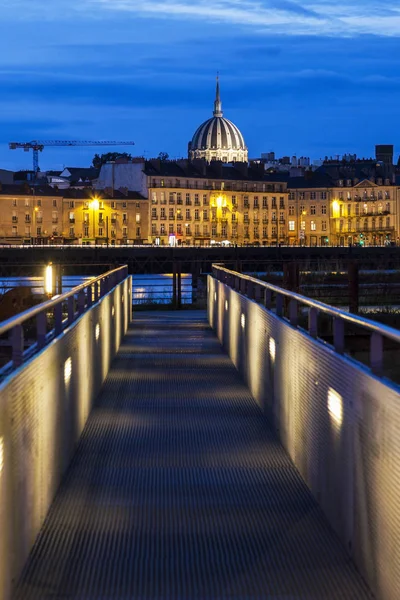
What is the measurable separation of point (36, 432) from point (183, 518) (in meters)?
1.21

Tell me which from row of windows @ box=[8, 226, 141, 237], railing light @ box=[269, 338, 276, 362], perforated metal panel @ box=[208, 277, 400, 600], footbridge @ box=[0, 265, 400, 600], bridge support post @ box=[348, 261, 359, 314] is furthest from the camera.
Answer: row of windows @ box=[8, 226, 141, 237]

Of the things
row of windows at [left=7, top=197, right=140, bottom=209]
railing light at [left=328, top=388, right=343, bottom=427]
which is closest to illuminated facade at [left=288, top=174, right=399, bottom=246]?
row of windows at [left=7, top=197, right=140, bottom=209]

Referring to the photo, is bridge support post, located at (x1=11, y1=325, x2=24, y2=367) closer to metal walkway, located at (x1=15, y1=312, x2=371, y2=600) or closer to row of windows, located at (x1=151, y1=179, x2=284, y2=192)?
metal walkway, located at (x1=15, y1=312, x2=371, y2=600)

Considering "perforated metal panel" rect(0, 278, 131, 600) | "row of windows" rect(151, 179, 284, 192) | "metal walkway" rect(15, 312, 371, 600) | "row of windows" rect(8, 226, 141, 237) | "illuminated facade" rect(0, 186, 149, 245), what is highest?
"row of windows" rect(151, 179, 284, 192)

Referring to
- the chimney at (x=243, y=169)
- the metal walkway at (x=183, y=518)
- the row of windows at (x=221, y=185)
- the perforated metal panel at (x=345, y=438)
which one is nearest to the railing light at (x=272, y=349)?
the perforated metal panel at (x=345, y=438)

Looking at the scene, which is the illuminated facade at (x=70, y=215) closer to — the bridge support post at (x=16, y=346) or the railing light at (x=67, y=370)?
the railing light at (x=67, y=370)

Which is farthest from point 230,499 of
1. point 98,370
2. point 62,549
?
point 98,370

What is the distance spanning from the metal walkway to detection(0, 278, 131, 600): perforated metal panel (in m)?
0.18

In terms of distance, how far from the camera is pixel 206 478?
361 inches

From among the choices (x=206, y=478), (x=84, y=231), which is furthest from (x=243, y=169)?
(x=206, y=478)

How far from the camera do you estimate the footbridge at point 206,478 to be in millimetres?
6281

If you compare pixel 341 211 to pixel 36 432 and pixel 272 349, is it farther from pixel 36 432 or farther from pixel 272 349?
pixel 36 432

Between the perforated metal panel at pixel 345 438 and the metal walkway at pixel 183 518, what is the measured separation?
17 centimetres

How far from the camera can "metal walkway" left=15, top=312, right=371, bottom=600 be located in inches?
253
